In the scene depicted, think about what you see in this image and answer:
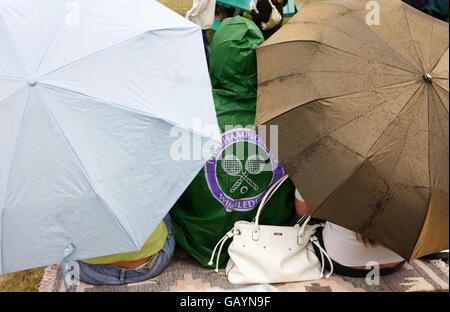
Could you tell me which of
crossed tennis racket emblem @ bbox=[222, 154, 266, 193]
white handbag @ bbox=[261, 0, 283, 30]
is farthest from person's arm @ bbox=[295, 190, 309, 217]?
white handbag @ bbox=[261, 0, 283, 30]

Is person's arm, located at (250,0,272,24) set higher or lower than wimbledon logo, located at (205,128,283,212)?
higher

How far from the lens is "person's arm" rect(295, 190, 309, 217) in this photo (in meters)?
→ 2.46

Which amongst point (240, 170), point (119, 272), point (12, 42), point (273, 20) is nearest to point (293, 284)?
point (240, 170)

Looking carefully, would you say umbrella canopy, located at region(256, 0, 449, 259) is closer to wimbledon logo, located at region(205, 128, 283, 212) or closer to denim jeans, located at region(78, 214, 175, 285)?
wimbledon logo, located at region(205, 128, 283, 212)

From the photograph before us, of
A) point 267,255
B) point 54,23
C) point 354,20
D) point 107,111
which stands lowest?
point 267,255

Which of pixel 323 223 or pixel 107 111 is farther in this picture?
pixel 323 223

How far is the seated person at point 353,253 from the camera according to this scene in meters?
2.28

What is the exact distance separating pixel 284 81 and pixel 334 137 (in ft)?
1.51

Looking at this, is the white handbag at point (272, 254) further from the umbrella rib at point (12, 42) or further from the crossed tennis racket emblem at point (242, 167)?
the umbrella rib at point (12, 42)

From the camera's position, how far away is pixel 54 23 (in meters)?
2.04

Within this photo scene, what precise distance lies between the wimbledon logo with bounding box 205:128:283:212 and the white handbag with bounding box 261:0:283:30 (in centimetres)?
148

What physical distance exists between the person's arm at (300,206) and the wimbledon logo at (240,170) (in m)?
0.16

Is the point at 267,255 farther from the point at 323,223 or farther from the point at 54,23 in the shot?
the point at 54,23

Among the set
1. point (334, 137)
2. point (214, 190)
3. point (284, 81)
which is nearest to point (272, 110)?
point (284, 81)
